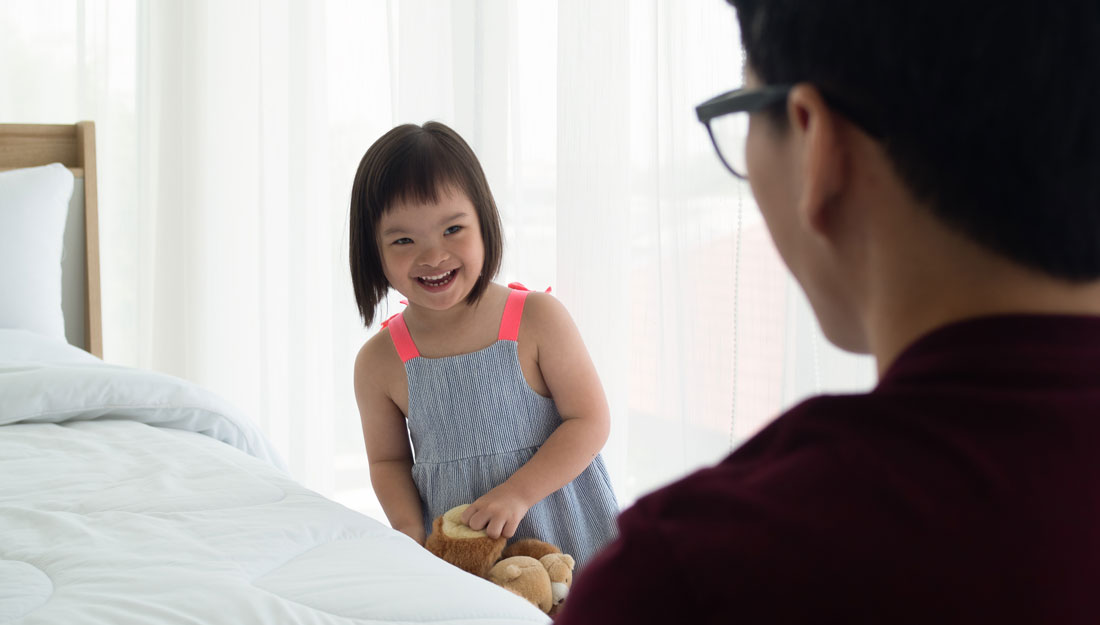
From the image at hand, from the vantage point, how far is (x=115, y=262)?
8.73 feet

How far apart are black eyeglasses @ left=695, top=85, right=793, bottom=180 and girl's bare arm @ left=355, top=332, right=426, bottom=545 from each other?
1.09m

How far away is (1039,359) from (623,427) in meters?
1.54

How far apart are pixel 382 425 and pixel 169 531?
0.64 metres

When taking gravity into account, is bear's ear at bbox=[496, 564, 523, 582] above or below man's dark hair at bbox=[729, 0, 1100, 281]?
below

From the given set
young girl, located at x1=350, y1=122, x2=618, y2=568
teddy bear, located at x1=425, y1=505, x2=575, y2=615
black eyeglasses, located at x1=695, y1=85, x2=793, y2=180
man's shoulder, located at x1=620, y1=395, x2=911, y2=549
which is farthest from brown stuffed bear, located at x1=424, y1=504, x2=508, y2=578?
man's shoulder, located at x1=620, y1=395, x2=911, y2=549

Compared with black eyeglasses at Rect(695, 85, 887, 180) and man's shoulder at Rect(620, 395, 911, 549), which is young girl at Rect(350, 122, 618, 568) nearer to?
black eyeglasses at Rect(695, 85, 887, 180)

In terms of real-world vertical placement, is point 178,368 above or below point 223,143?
below

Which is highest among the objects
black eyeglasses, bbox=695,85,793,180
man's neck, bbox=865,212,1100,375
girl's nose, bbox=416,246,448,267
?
black eyeglasses, bbox=695,85,793,180

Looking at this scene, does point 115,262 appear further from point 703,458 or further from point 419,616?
point 419,616

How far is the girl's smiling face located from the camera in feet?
4.66

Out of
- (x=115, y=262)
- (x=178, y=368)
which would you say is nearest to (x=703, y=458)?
(x=178, y=368)

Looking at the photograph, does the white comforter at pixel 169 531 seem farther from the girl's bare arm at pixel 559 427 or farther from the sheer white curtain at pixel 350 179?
the sheer white curtain at pixel 350 179

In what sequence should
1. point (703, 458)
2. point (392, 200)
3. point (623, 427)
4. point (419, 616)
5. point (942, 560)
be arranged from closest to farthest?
point (942, 560), point (419, 616), point (392, 200), point (703, 458), point (623, 427)

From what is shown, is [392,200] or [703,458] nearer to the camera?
[392,200]
